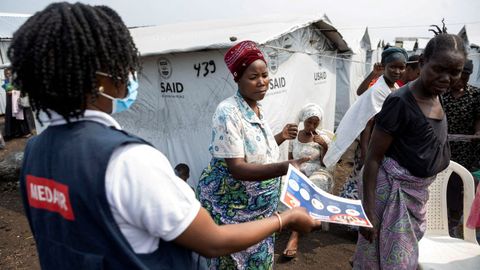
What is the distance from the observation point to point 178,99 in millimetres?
4547

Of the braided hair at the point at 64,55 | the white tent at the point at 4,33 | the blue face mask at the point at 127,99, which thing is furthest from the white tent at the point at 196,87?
the white tent at the point at 4,33

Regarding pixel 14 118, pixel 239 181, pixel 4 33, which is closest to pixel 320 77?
pixel 239 181

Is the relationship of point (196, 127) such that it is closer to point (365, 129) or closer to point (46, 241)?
point (365, 129)

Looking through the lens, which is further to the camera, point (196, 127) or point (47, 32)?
point (196, 127)

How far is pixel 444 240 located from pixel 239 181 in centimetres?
150

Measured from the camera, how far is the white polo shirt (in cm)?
78

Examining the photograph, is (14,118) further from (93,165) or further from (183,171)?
(93,165)

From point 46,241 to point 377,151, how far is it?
155 cm

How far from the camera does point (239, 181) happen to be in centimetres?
192

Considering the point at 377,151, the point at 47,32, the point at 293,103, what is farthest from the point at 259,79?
the point at 293,103

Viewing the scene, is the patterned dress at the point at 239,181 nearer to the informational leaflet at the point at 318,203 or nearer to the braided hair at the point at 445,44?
the informational leaflet at the point at 318,203

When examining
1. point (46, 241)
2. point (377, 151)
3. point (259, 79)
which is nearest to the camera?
point (46, 241)

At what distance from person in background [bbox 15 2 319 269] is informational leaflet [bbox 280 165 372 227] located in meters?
0.51

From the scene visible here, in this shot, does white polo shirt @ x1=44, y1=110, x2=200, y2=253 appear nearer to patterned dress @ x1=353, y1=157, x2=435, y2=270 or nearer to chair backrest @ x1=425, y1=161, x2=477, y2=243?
patterned dress @ x1=353, y1=157, x2=435, y2=270
